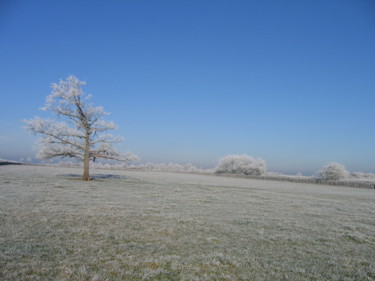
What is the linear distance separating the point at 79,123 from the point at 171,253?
88.3 feet

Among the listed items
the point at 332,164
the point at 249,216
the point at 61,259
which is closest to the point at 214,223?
the point at 249,216

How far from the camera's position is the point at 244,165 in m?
105

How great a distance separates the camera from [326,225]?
12266 mm

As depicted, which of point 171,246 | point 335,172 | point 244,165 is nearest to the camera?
point 171,246

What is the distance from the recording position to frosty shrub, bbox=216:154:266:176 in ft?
344

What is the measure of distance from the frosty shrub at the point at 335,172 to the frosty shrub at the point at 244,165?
1039 inches

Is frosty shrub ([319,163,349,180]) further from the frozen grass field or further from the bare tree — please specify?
the frozen grass field

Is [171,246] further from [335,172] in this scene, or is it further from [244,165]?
[244,165]

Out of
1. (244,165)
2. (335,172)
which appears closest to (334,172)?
(335,172)

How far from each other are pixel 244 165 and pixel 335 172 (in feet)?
114

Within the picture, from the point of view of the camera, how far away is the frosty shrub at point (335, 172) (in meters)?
83.8

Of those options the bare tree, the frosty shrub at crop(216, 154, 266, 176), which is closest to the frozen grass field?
the bare tree

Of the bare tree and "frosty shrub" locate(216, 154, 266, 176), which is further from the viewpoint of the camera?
"frosty shrub" locate(216, 154, 266, 176)

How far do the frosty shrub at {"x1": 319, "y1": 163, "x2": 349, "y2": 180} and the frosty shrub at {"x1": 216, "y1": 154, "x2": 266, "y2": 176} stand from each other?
86.6ft
